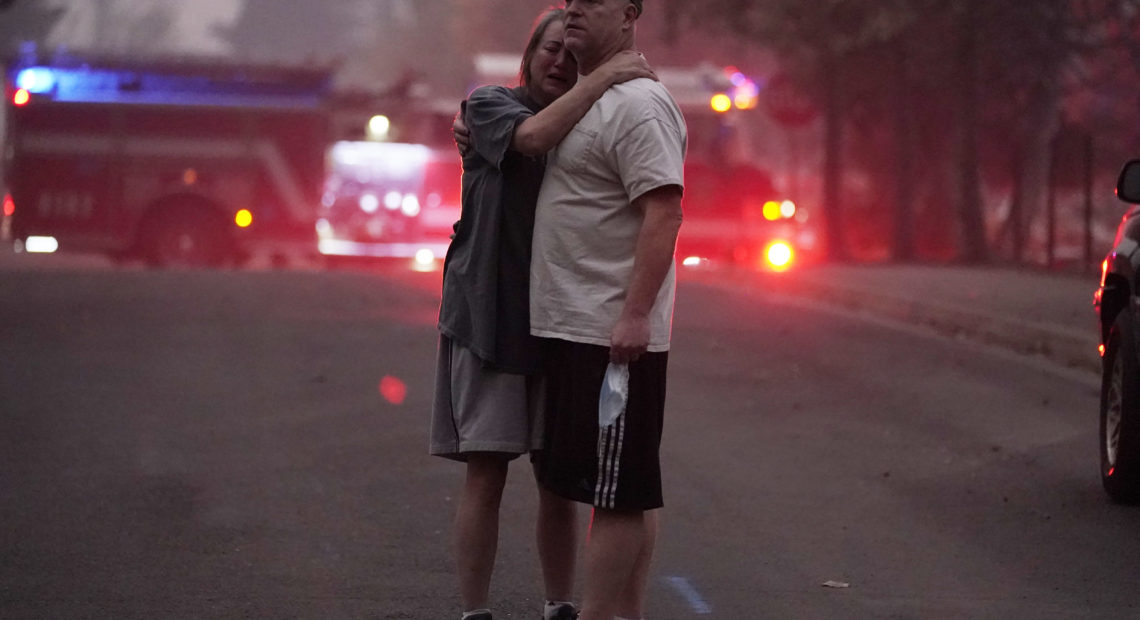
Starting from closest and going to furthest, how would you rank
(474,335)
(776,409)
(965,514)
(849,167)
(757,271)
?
(474,335) → (965,514) → (776,409) → (757,271) → (849,167)

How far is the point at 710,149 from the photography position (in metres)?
23.4

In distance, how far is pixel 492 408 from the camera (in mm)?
5031

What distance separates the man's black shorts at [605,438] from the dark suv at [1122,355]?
3.15 meters

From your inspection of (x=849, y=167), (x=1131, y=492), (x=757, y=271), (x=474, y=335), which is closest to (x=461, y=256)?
(x=474, y=335)

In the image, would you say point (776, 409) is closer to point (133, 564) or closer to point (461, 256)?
point (133, 564)

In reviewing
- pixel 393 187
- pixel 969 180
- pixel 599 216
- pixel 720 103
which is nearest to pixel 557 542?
pixel 599 216

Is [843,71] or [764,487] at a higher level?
[843,71]

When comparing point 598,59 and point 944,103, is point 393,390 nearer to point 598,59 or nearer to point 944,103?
point 598,59

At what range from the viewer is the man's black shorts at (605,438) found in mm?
4848

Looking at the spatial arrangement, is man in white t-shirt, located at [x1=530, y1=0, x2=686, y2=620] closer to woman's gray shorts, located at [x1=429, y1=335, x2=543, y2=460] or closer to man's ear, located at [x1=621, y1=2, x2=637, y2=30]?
man's ear, located at [x1=621, y1=2, x2=637, y2=30]

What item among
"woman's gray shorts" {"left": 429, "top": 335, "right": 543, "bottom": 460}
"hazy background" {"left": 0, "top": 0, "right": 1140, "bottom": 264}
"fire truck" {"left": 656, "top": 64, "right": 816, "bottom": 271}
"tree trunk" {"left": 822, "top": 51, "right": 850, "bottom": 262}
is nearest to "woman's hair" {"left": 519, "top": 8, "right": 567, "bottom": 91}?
"woman's gray shorts" {"left": 429, "top": 335, "right": 543, "bottom": 460}

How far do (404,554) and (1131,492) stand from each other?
3133 millimetres

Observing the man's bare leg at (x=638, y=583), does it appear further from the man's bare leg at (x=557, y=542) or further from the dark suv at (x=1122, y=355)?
the dark suv at (x=1122, y=355)

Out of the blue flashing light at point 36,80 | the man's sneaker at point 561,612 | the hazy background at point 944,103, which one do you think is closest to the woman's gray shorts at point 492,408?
the man's sneaker at point 561,612
